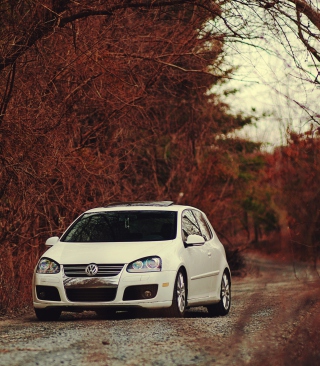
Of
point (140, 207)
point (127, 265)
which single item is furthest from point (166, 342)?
point (140, 207)

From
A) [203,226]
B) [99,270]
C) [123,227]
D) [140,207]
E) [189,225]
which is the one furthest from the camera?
[203,226]

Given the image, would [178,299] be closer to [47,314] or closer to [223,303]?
[47,314]

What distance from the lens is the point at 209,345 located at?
9.31 metres

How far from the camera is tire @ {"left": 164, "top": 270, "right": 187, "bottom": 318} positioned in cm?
1305

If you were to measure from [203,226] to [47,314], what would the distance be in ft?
Result: 11.1

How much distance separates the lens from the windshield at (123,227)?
14039 mm

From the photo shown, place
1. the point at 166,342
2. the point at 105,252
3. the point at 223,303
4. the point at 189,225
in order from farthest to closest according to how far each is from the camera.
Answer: the point at 223,303 → the point at 189,225 → the point at 105,252 → the point at 166,342

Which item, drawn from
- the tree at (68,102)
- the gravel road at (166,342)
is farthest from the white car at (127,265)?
the tree at (68,102)

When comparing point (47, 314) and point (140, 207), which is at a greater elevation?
point (140, 207)

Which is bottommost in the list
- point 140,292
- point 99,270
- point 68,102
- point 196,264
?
point 140,292

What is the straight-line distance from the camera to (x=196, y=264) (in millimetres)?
14164

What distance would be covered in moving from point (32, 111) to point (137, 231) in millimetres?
3031

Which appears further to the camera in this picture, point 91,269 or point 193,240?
point 193,240

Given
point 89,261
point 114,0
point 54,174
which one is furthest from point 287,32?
point 54,174
